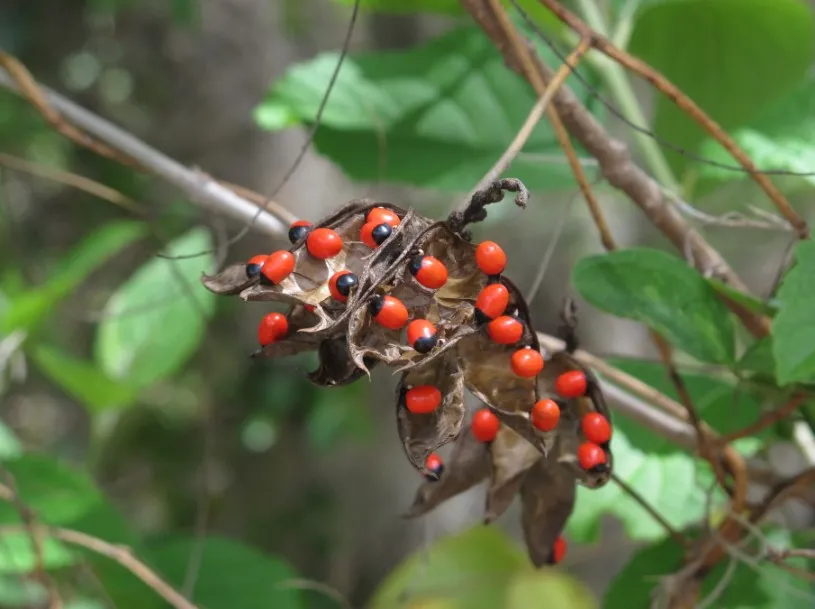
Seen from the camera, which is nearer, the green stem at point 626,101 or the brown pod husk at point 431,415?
the brown pod husk at point 431,415

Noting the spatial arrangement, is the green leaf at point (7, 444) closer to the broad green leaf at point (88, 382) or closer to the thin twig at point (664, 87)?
the broad green leaf at point (88, 382)

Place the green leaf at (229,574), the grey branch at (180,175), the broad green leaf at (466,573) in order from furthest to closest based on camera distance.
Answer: the broad green leaf at (466,573)
the green leaf at (229,574)
the grey branch at (180,175)

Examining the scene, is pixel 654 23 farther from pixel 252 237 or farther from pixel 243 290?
pixel 252 237

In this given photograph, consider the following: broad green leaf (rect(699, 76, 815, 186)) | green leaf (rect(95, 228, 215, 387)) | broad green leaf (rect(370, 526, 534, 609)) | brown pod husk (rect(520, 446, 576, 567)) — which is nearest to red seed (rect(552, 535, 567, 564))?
brown pod husk (rect(520, 446, 576, 567))

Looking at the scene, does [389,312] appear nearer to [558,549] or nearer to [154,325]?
[558,549]

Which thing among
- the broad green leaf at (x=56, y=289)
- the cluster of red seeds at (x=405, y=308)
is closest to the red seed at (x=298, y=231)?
the cluster of red seeds at (x=405, y=308)

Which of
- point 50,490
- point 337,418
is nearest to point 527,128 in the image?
point 50,490
